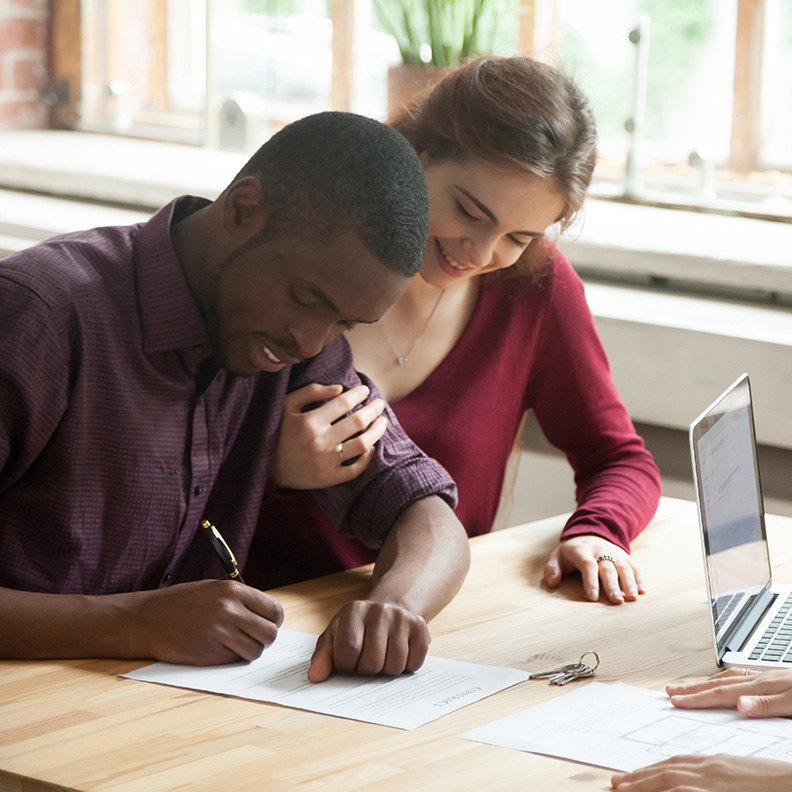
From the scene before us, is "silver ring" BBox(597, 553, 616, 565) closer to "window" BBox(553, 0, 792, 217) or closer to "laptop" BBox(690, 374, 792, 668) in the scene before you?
"laptop" BBox(690, 374, 792, 668)

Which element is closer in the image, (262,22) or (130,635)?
(130,635)

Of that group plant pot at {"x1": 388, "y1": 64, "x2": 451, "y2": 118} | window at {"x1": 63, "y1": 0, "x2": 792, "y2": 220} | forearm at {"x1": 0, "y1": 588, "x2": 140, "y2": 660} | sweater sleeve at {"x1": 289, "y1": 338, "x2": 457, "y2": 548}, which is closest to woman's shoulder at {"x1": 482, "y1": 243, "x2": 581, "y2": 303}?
window at {"x1": 63, "y1": 0, "x2": 792, "y2": 220}

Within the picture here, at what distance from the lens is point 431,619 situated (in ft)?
4.64

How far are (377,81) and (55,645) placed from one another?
2.30 metres

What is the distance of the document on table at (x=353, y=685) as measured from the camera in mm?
1145

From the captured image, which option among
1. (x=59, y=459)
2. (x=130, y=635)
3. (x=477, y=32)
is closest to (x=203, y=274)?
(x=59, y=459)

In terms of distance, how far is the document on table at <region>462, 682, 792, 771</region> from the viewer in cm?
105

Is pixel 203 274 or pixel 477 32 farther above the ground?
pixel 477 32

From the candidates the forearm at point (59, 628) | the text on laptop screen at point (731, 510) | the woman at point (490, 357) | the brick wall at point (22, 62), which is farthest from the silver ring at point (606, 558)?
the brick wall at point (22, 62)

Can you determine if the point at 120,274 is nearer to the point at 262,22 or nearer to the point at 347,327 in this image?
the point at 347,327

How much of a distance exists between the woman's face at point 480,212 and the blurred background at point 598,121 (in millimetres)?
278

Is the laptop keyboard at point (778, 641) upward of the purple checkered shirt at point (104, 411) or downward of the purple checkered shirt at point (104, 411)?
downward

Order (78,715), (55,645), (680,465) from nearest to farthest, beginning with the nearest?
(78,715) < (55,645) < (680,465)

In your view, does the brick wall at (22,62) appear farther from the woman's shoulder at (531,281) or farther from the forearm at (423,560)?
the forearm at (423,560)
